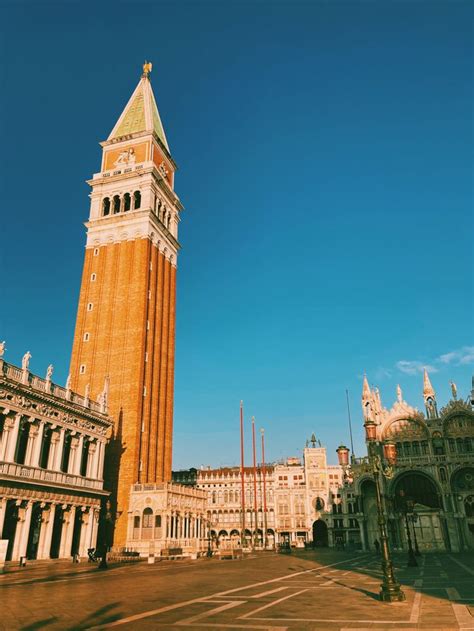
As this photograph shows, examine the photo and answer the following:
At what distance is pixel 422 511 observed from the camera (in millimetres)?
61000

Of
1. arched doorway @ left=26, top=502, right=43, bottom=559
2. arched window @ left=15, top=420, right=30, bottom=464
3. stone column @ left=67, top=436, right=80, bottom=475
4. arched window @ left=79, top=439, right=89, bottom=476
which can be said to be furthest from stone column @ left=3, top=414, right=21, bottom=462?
arched window @ left=79, top=439, right=89, bottom=476

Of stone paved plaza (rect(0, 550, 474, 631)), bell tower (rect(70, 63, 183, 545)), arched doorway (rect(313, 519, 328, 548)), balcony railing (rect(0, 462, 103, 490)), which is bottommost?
stone paved plaza (rect(0, 550, 474, 631))

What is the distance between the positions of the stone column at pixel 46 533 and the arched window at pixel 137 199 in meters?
39.8

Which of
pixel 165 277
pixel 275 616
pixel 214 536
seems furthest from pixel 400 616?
pixel 214 536

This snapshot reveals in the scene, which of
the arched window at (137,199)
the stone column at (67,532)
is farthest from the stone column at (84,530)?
the arched window at (137,199)

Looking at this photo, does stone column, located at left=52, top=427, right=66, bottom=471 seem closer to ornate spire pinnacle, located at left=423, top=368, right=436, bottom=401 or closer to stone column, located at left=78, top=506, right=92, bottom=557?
stone column, located at left=78, top=506, right=92, bottom=557

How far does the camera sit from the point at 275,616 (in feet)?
42.7

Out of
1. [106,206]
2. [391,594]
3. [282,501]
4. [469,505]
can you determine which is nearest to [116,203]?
[106,206]

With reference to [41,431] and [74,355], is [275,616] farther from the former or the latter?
[74,355]

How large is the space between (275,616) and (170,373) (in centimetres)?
5217

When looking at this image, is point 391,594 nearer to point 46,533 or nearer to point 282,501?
point 46,533

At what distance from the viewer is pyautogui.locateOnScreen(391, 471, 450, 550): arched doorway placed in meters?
59.6

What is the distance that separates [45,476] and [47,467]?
2090 mm

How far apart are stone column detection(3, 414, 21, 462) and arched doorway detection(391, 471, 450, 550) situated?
143 ft
